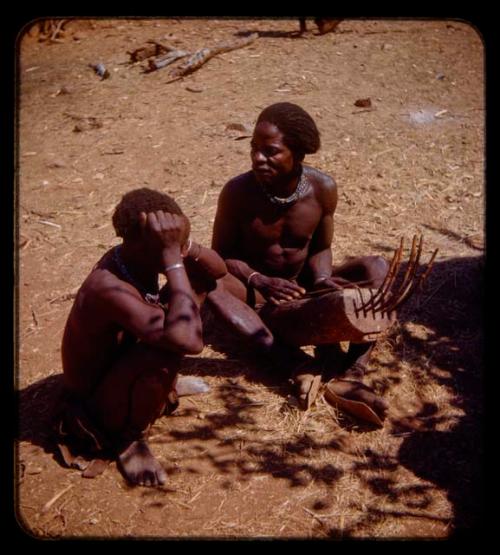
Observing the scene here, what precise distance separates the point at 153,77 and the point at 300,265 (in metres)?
5.96

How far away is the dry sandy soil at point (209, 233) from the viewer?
3186 millimetres

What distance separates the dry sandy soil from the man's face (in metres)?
1.35

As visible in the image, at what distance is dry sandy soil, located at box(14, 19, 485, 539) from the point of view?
10.5ft

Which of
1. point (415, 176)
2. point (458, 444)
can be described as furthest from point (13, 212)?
point (415, 176)

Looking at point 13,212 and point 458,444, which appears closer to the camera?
point 13,212

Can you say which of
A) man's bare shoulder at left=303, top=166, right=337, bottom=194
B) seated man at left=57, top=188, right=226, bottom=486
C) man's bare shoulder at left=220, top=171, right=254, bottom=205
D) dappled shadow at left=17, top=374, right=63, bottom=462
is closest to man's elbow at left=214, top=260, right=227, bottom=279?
seated man at left=57, top=188, right=226, bottom=486

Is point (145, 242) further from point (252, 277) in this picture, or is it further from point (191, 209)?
point (191, 209)

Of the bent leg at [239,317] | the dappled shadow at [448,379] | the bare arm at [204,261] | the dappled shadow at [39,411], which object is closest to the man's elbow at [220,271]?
the bare arm at [204,261]

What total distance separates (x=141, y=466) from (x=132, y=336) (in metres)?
0.74

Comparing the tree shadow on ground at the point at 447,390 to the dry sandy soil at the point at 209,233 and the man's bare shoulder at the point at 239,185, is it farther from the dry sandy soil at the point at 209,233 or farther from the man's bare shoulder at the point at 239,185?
the man's bare shoulder at the point at 239,185

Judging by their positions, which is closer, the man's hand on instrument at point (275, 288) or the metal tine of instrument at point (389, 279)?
the metal tine of instrument at point (389, 279)

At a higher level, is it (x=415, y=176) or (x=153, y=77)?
(x=153, y=77)

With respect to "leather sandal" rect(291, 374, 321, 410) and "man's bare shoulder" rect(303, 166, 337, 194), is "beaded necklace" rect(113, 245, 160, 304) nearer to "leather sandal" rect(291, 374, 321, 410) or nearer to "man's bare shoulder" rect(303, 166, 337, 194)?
"leather sandal" rect(291, 374, 321, 410)

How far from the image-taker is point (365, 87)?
8453 millimetres
